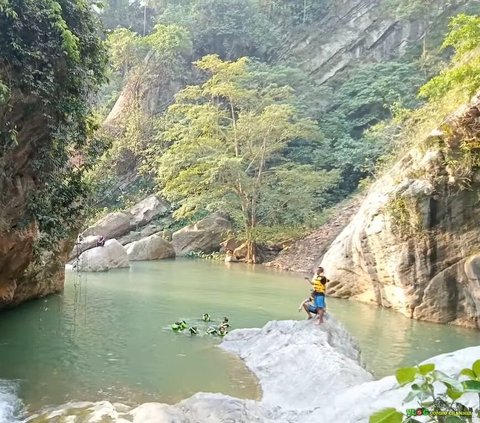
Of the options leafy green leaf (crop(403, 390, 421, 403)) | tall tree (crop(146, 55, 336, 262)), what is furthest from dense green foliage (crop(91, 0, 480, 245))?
leafy green leaf (crop(403, 390, 421, 403))

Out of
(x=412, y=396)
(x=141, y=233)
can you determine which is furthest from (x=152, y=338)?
(x=141, y=233)

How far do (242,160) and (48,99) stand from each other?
55.6 ft

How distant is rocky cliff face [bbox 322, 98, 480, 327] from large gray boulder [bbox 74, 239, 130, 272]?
37.6ft

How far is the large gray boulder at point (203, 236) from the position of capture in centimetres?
2964

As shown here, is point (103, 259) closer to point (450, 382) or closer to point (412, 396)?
point (412, 396)

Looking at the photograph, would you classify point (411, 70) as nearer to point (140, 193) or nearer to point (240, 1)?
point (240, 1)

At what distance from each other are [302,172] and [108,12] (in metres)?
24.3

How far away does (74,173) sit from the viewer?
38.1ft

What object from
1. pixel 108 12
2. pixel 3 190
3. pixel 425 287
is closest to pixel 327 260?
pixel 425 287

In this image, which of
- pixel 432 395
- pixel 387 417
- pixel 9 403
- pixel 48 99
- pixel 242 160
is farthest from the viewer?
pixel 242 160

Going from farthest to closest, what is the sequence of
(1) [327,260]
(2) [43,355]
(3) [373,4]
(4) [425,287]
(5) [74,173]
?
(3) [373,4]
(1) [327,260]
(4) [425,287]
(5) [74,173]
(2) [43,355]

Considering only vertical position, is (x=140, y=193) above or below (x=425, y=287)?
above

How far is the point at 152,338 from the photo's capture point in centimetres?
1064

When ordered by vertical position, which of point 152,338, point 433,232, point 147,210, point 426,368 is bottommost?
point 152,338
